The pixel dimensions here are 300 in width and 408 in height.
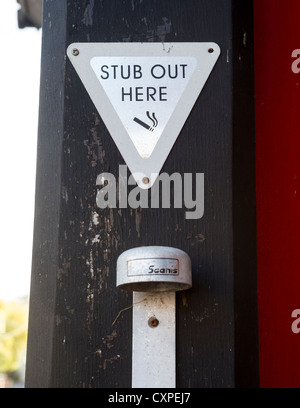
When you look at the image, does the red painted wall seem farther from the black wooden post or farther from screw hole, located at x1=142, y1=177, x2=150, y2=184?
screw hole, located at x1=142, y1=177, x2=150, y2=184

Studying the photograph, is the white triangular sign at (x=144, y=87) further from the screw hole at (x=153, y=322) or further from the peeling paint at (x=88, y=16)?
the screw hole at (x=153, y=322)

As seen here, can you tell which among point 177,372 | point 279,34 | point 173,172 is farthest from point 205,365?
point 279,34

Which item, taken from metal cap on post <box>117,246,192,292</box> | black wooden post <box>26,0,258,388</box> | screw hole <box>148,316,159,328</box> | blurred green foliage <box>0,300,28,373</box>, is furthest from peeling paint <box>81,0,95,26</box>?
blurred green foliage <box>0,300,28,373</box>

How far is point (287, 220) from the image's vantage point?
4.98 feet

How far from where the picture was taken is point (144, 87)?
137 cm

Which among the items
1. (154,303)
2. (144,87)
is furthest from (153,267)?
(144,87)

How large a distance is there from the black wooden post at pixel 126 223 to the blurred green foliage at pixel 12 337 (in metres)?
12.0

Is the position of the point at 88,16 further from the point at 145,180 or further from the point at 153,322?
the point at 153,322

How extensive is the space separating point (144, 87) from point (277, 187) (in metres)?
0.40

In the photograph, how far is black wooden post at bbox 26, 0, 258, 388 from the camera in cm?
124

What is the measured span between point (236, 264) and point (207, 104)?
0.33 metres

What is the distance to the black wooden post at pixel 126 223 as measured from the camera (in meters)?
1.24

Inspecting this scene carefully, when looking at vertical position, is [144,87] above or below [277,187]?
above

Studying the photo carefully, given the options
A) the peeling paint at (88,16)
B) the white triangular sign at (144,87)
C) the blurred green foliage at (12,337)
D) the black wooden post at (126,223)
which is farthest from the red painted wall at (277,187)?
the blurred green foliage at (12,337)
